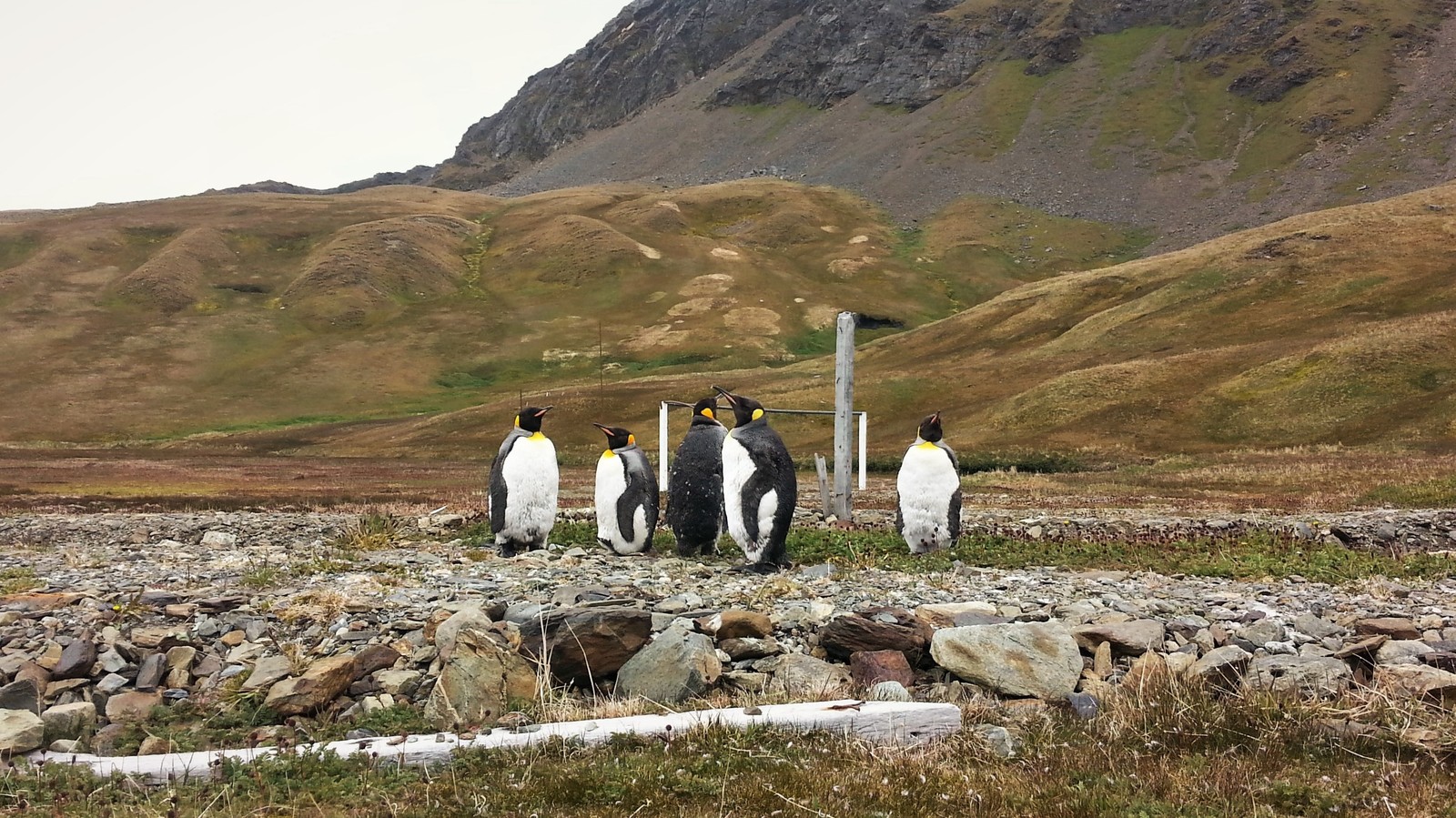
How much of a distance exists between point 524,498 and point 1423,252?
75656 millimetres

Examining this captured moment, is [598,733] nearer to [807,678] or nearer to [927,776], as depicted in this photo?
[807,678]

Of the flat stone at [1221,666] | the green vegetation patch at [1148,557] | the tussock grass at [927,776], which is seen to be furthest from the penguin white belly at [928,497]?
the tussock grass at [927,776]

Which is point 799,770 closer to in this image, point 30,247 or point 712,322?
point 712,322

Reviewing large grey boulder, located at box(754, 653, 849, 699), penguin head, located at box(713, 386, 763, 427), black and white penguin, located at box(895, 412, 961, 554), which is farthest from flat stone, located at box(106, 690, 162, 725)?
black and white penguin, located at box(895, 412, 961, 554)

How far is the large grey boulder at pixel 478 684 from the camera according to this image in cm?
764

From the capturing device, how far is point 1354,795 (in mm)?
5395

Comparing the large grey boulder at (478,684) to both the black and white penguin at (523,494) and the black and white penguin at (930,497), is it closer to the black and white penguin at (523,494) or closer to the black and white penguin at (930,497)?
the black and white penguin at (523,494)

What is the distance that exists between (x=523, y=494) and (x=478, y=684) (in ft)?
30.2

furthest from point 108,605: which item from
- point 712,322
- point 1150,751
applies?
point 712,322

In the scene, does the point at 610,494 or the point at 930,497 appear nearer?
the point at 930,497

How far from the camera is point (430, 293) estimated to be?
130m

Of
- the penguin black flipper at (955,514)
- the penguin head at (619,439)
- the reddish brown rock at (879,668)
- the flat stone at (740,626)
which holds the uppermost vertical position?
the penguin head at (619,439)

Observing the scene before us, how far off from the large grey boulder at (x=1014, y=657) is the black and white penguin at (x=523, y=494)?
9856mm

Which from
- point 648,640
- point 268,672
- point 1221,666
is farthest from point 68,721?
point 1221,666
